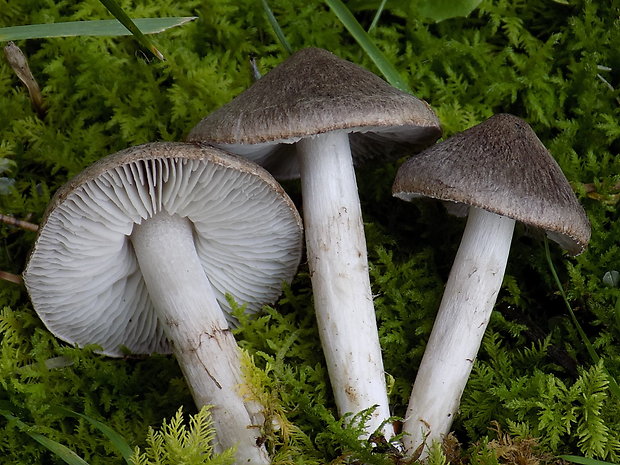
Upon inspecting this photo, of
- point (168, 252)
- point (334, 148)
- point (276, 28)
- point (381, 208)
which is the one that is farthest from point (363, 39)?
point (168, 252)

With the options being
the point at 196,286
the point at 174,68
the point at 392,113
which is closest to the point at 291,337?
the point at 196,286

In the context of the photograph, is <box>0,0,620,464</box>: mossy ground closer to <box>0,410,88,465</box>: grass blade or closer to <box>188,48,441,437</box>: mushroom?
<box>0,410,88,465</box>: grass blade

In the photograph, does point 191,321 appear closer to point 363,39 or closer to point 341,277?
point 341,277

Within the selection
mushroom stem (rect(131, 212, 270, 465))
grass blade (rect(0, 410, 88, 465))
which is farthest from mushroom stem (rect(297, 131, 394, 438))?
grass blade (rect(0, 410, 88, 465))

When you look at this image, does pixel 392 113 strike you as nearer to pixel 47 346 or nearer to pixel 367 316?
pixel 367 316

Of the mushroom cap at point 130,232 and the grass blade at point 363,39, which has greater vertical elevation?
the grass blade at point 363,39

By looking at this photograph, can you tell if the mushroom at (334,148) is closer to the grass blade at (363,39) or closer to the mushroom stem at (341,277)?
the mushroom stem at (341,277)

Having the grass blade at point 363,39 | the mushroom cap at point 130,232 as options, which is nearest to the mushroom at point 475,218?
the grass blade at point 363,39
